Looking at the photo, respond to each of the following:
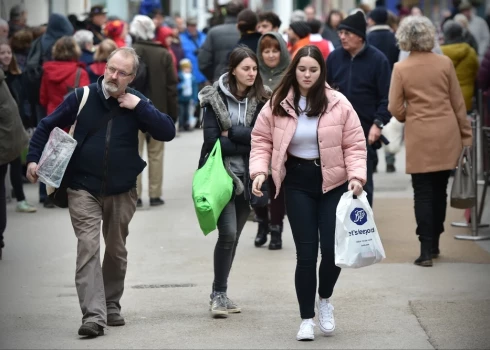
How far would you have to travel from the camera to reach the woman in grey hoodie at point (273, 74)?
34.5 ft

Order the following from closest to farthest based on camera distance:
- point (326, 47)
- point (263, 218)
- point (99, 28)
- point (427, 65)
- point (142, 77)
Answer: point (427, 65)
point (263, 218)
point (142, 77)
point (326, 47)
point (99, 28)

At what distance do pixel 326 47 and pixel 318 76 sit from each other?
7.13 m

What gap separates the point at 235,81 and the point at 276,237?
9.02 feet

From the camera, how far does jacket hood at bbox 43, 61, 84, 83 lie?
43.1ft

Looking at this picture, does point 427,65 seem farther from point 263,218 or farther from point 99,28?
point 99,28

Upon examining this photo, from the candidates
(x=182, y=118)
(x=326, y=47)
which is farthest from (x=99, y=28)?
(x=182, y=118)

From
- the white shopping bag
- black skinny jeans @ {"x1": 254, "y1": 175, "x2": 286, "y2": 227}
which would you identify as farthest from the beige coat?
the white shopping bag

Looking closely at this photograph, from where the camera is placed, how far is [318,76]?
23.8 feet

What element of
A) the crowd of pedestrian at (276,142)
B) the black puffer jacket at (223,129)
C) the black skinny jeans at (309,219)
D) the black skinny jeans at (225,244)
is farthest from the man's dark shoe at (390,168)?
the black skinny jeans at (309,219)

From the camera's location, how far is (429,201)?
9.76 meters

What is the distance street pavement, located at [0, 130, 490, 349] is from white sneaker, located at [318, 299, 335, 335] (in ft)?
0.18

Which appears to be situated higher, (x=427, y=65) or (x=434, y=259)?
(x=427, y=65)

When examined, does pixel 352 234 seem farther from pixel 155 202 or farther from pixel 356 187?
pixel 155 202

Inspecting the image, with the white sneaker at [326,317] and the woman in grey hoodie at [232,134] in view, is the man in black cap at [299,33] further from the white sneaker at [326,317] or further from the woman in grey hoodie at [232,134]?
the white sneaker at [326,317]
